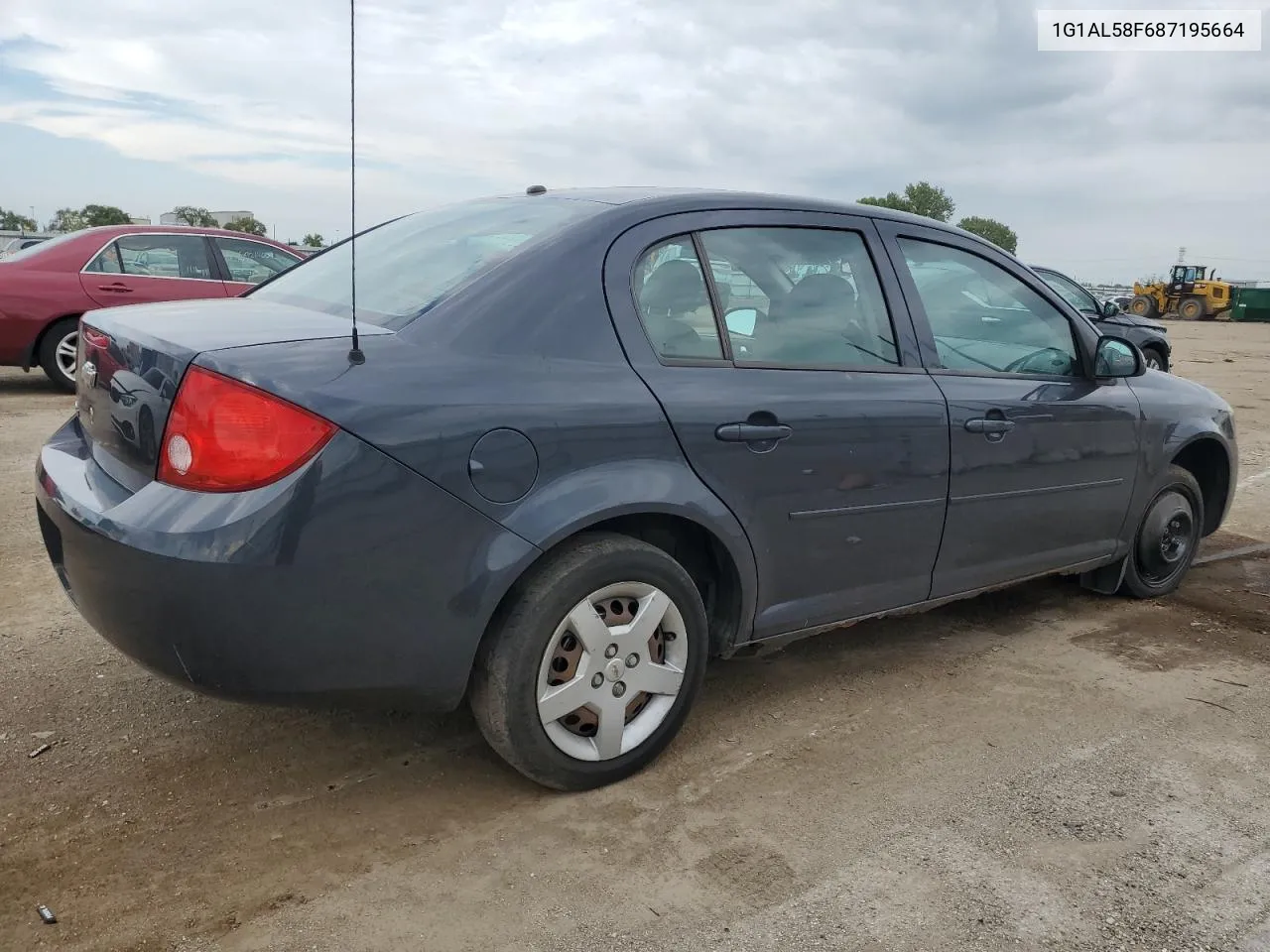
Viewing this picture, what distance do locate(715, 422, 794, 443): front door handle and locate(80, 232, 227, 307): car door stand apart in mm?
7532

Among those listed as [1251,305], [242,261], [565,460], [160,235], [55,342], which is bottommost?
[55,342]

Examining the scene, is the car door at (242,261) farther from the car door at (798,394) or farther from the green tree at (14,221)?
the green tree at (14,221)

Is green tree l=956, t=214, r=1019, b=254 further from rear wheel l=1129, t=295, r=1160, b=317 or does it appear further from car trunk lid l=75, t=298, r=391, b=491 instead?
car trunk lid l=75, t=298, r=391, b=491

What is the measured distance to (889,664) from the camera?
366 centimetres

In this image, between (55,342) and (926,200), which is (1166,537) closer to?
(55,342)

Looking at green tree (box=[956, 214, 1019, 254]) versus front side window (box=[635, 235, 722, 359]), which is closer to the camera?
front side window (box=[635, 235, 722, 359])

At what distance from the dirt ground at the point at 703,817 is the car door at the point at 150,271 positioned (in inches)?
236

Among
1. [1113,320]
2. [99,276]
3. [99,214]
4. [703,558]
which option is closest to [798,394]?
[703,558]

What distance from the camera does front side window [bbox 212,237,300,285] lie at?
9.48m

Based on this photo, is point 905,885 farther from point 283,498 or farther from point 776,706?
point 283,498

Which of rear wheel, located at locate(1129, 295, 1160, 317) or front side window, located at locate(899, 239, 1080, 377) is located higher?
rear wheel, located at locate(1129, 295, 1160, 317)

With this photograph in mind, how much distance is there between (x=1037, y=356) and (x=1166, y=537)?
1243mm

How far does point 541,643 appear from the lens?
97.8 inches

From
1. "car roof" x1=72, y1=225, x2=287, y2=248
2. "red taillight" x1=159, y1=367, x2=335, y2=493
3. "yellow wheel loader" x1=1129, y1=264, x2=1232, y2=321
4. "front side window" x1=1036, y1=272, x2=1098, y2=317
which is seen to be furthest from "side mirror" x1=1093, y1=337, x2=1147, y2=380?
"yellow wheel loader" x1=1129, y1=264, x2=1232, y2=321
